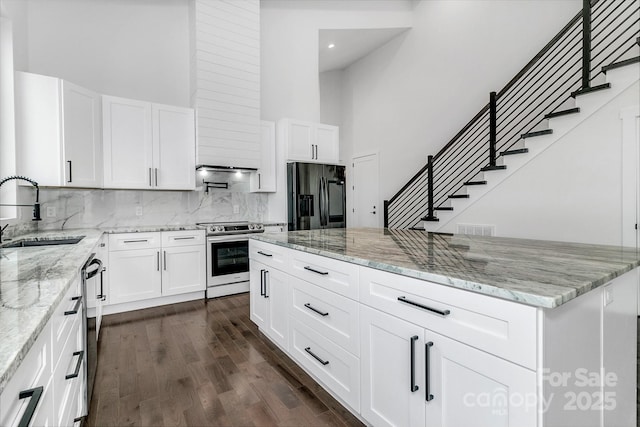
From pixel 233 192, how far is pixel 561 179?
161 inches

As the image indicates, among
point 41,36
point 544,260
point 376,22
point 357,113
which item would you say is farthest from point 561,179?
point 41,36

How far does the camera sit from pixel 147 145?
12.2 ft

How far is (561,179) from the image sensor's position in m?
3.38

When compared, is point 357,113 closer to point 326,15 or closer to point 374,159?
point 374,159

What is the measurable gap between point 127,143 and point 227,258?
69.4 inches

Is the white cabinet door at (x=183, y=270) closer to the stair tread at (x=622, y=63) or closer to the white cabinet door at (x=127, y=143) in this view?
the white cabinet door at (x=127, y=143)

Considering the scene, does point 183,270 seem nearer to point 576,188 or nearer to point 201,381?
point 201,381

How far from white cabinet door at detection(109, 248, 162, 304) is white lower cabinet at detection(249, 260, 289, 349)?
1456 mm

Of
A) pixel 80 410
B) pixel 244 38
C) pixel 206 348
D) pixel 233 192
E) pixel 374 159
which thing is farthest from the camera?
pixel 374 159

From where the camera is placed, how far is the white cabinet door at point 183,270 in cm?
361

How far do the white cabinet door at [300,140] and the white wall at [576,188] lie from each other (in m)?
2.70

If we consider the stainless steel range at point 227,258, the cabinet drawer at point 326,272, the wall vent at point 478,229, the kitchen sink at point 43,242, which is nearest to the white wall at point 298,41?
the stainless steel range at point 227,258

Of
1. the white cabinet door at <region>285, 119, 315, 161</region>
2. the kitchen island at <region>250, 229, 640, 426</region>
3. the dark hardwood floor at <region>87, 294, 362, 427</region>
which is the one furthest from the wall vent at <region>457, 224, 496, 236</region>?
the dark hardwood floor at <region>87, 294, 362, 427</region>

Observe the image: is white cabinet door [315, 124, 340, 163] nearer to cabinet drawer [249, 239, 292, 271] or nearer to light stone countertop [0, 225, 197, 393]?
cabinet drawer [249, 239, 292, 271]
